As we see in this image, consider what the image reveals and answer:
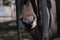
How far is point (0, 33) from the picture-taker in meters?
3.03

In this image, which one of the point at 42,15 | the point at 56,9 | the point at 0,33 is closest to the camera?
the point at 42,15

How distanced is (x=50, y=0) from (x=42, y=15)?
9cm

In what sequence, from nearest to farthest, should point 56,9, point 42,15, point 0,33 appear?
point 42,15
point 56,9
point 0,33

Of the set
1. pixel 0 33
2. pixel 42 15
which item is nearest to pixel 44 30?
pixel 42 15

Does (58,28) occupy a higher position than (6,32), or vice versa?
(58,28)

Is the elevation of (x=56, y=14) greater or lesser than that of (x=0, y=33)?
greater

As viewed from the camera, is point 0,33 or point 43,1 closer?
point 43,1

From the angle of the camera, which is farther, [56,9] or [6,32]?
[6,32]

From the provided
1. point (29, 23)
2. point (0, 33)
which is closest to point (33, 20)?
point (29, 23)

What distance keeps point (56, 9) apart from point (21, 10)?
13cm

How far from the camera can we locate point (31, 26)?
25.6 inches

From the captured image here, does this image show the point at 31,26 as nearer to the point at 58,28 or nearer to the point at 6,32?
the point at 58,28

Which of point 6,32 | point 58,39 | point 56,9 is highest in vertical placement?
point 56,9

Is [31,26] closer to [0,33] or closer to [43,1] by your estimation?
[43,1]
